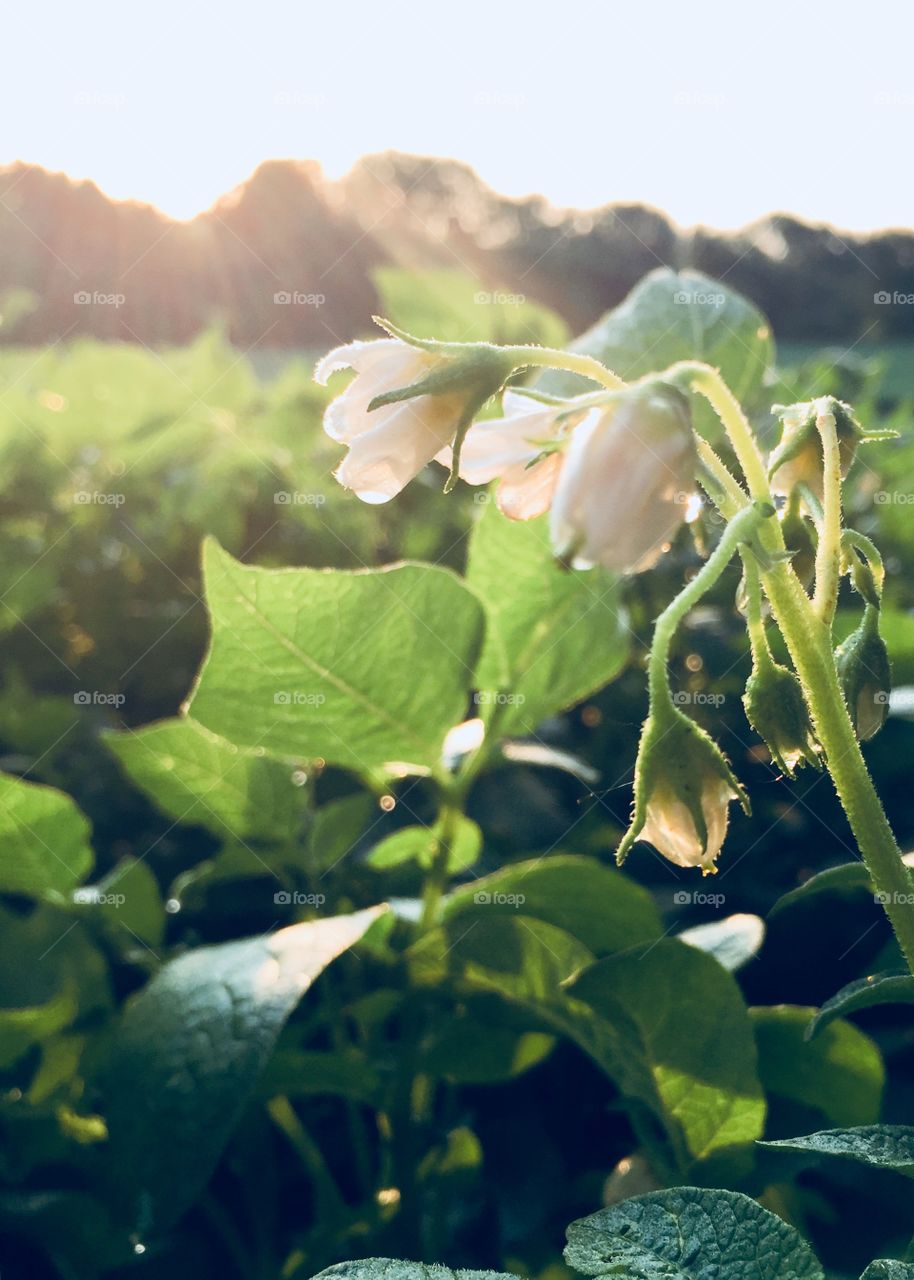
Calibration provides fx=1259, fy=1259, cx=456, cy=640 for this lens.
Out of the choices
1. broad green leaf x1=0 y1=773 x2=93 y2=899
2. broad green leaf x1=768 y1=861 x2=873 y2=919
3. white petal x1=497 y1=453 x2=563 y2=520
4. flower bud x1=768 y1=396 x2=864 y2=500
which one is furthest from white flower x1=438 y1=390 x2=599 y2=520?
broad green leaf x1=0 y1=773 x2=93 y2=899

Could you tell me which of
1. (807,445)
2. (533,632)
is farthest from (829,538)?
(533,632)

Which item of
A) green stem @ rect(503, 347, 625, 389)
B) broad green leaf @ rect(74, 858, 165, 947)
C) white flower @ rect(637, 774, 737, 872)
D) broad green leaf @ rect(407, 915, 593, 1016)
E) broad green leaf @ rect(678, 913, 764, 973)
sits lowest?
broad green leaf @ rect(74, 858, 165, 947)

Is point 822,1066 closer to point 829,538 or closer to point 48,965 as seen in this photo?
point 829,538

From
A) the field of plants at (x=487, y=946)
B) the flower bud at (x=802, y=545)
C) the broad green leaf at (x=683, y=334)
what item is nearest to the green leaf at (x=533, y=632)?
the field of plants at (x=487, y=946)

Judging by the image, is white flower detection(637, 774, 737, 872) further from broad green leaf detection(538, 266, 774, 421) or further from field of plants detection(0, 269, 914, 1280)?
broad green leaf detection(538, 266, 774, 421)

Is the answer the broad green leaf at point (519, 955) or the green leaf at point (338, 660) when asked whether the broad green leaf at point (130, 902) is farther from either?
the broad green leaf at point (519, 955)
